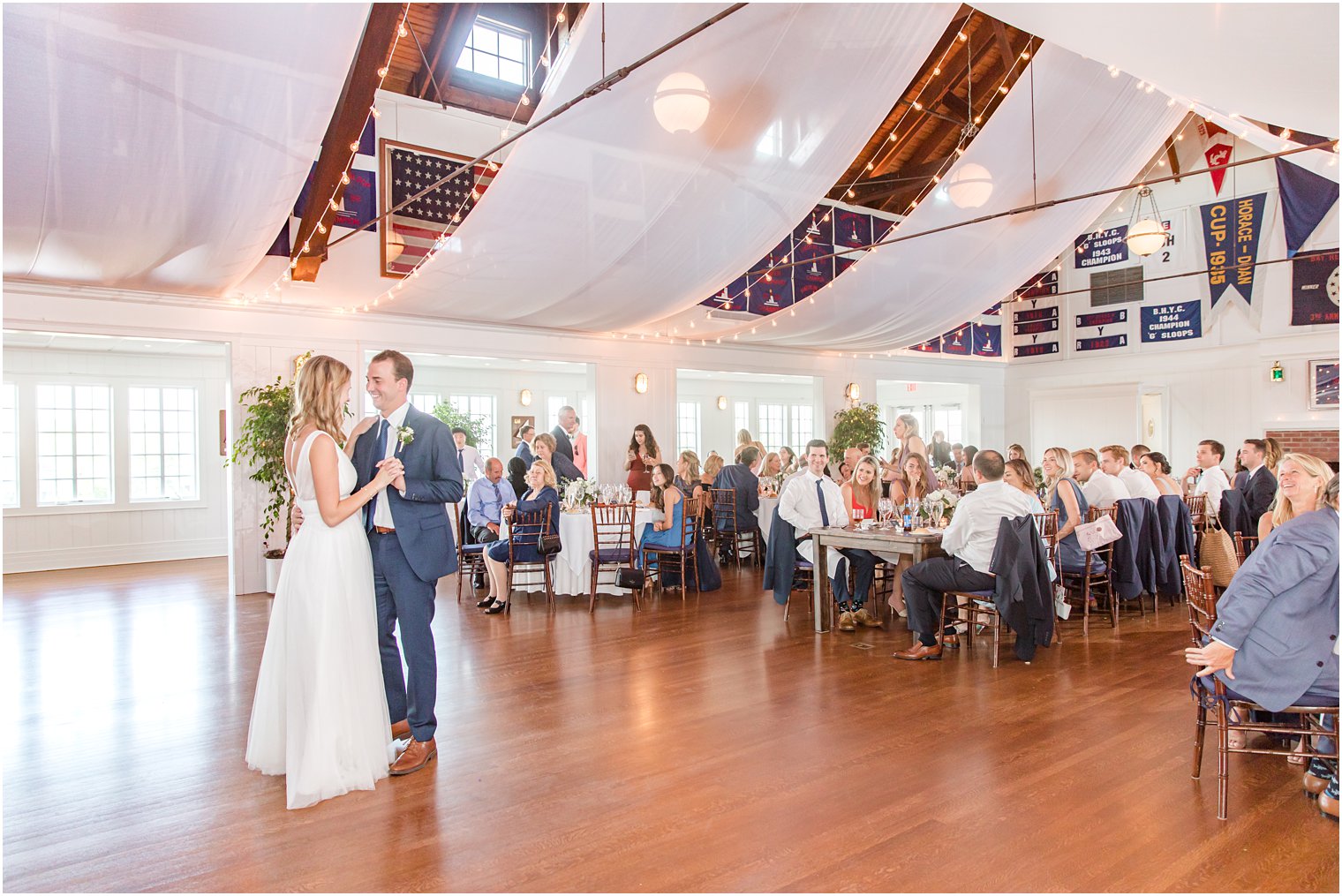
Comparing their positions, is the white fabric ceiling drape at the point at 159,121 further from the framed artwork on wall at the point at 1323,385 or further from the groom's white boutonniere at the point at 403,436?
the framed artwork on wall at the point at 1323,385

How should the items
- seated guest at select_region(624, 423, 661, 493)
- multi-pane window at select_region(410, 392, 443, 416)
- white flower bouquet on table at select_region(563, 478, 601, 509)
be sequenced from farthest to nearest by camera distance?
1. multi-pane window at select_region(410, 392, 443, 416)
2. seated guest at select_region(624, 423, 661, 493)
3. white flower bouquet on table at select_region(563, 478, 601, 509)

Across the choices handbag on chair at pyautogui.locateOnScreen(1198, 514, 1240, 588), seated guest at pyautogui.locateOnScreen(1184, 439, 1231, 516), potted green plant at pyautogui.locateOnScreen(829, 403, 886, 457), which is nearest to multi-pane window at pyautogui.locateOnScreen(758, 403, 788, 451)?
potted green plant at pyautogui.locateOnScreen(829, 403, 886, 457)

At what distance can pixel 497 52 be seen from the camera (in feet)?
35.5

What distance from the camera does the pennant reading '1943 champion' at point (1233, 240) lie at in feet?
40.3

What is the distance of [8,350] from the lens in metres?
9.75

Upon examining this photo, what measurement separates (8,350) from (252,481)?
413cm

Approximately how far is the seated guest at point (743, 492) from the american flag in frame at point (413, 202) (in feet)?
12.5

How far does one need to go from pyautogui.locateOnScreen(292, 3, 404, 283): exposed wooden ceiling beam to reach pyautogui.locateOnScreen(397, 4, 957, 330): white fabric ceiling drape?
95 centimetres

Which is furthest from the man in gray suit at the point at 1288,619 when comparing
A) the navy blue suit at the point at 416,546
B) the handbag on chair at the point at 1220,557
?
the handbag on chair at the point at 1220,557

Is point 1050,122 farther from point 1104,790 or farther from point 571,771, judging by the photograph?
point 571,771

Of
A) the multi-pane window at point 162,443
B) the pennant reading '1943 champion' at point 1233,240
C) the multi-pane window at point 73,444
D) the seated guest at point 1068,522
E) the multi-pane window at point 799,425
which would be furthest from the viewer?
the multi-pane window at point 799,425

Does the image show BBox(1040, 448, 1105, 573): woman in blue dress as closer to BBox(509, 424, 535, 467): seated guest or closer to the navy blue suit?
the navy blue suit

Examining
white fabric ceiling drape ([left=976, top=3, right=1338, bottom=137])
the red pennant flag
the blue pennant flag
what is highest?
the red pennant flag

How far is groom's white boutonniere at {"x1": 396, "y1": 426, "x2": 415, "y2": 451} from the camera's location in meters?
3.42
